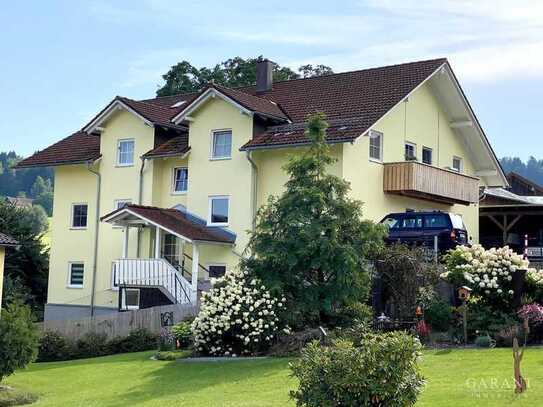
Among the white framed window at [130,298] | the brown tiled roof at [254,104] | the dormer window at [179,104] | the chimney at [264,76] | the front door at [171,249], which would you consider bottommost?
the white framed window at [130,298]

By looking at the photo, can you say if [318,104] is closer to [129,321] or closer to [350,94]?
[350,94]

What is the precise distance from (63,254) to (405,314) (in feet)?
65.2

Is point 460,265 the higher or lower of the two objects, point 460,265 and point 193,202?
the lower

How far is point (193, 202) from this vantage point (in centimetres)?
3409

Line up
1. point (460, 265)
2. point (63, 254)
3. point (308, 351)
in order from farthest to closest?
Answer: point (63, 254) → point (460, 265) → point (308, 351)

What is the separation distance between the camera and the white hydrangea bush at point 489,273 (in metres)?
21.2

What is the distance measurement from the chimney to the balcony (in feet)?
→ 27.0

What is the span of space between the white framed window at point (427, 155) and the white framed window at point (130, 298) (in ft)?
43.4

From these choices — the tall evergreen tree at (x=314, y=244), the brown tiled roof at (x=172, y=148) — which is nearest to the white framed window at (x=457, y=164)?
the brown tiled roof at (x=172, y=148)

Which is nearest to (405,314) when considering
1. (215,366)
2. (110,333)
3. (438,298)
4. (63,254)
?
(438,298)

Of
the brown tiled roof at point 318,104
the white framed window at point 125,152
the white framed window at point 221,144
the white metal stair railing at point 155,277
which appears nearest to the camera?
the white metal stair railing at point 155,277

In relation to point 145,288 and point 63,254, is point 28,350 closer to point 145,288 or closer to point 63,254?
point 145,288

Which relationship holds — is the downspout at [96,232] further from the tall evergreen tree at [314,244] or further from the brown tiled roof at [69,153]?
the tall evergreen tree at [314,244]

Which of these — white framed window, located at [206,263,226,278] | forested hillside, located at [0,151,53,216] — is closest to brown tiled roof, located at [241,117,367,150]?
white framed window, located at [206,263,226,278]
